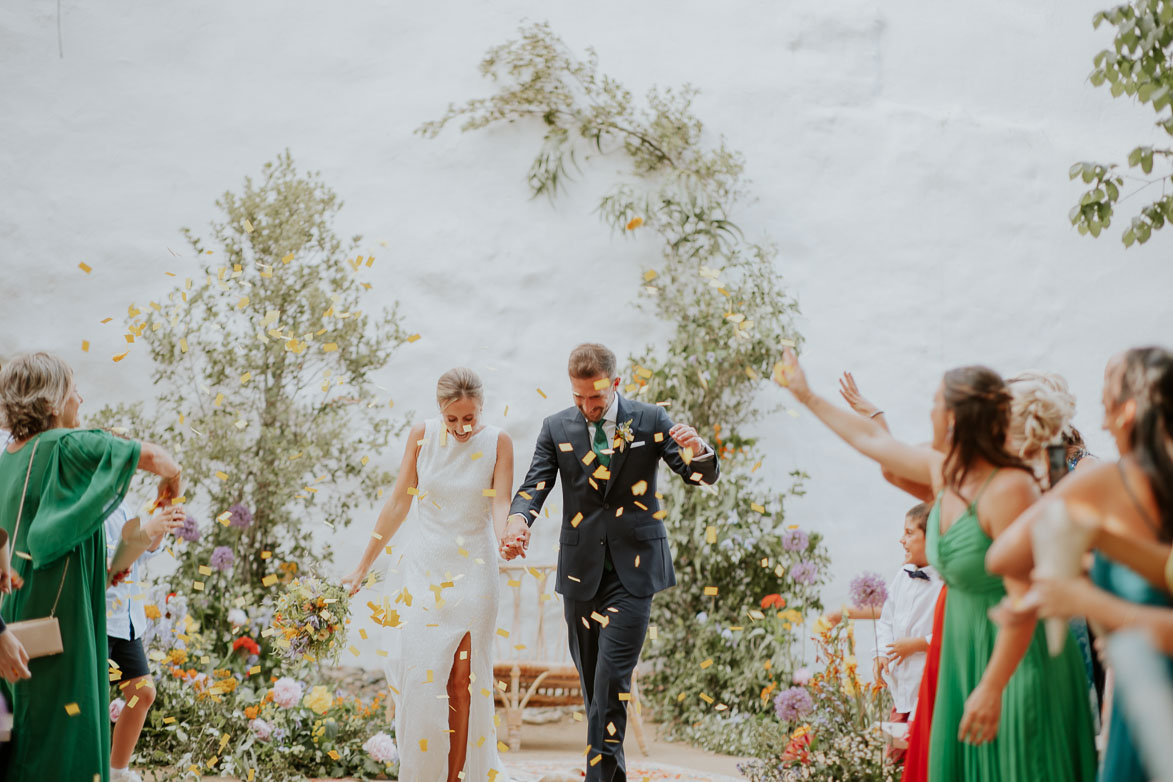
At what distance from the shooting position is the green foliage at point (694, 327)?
640cm

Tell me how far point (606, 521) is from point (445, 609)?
742mm

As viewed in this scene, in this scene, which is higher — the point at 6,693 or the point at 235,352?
the point at 235,352

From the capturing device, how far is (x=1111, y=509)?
7.07ft

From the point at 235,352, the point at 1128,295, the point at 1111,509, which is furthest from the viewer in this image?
the point at 1128,295

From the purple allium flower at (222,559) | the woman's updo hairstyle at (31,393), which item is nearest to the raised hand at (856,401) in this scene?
the woman's updo hairstyle at (31,393)

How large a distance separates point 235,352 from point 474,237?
5.82ft

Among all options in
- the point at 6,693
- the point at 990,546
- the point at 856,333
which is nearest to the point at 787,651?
the point at 856,333

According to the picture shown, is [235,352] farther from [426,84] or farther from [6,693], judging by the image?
[6,693]

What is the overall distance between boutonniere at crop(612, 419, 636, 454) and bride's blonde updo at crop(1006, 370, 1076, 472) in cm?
156

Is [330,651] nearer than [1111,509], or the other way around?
[1111,509]

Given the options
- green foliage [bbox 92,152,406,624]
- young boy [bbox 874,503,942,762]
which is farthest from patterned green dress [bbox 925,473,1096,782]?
green foliage [bbox 92,152,406,624]

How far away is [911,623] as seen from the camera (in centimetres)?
411

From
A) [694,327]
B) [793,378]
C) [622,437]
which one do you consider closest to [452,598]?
[622,437]

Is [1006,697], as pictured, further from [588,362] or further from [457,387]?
[457,387]
